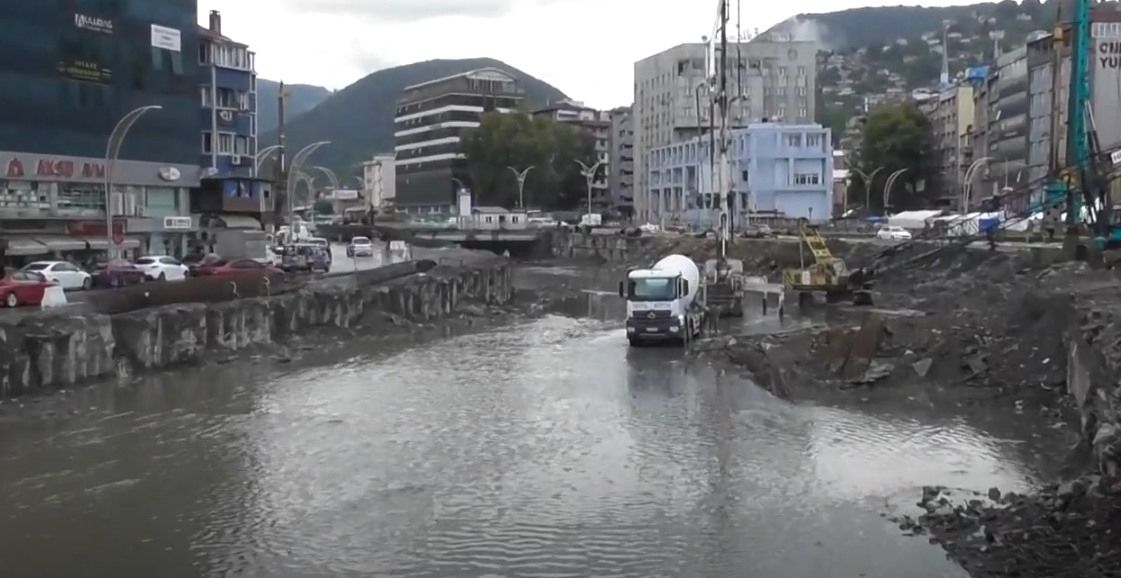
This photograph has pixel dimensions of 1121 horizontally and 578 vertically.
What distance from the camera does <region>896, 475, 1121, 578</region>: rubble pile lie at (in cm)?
1571

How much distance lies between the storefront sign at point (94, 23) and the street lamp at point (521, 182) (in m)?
82.6

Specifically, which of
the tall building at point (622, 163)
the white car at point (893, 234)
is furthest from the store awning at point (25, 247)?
the tall building at point (622, 163)

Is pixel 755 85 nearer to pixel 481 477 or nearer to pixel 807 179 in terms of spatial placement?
pixel 807 179

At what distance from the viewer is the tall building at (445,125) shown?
592ft

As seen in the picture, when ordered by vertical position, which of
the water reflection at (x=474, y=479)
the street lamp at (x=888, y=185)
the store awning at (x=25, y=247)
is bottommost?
the water reflection at (x=474, y=479)

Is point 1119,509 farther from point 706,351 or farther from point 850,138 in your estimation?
point 850,138

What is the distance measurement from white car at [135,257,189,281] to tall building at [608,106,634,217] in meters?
131

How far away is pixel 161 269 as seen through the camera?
48.9m

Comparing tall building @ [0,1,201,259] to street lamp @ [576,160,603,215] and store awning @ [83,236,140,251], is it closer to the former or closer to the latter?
store awning @ [83,236,140,251]

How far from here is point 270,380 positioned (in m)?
36.0

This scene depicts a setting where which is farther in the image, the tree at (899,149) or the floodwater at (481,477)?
the tree at (899,149)

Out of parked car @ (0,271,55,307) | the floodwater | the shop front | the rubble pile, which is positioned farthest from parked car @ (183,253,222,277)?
the rubble pile

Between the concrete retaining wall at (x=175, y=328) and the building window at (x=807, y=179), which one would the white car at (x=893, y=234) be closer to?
the building window at (x=807, y=179)

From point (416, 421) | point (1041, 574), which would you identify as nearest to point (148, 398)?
point (416, 421)
